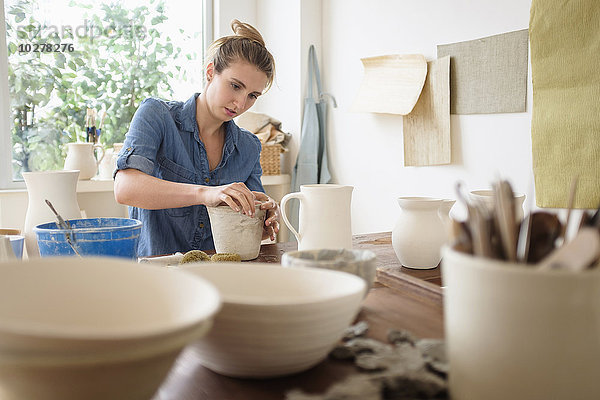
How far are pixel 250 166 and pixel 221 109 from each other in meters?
0.26

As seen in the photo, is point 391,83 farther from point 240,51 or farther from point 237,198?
point 237,198

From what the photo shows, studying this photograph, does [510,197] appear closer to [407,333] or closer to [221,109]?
[407,333]

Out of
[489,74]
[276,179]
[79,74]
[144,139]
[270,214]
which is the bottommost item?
[270,214]

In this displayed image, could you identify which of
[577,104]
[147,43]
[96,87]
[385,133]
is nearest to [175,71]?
[147,43]

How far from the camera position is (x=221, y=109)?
186cm

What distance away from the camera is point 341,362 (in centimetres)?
60

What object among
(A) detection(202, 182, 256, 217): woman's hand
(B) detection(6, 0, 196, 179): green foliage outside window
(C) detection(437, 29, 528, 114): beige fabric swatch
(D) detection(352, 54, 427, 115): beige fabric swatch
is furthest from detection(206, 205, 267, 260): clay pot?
(B) detection(6, 0, 196, 179): green foliage outside window

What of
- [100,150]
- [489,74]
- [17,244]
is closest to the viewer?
[17,244]

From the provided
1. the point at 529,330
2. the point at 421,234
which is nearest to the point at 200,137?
the point at 421,234

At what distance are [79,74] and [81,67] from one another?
0.13ft

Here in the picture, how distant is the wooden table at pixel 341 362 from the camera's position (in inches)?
21.2

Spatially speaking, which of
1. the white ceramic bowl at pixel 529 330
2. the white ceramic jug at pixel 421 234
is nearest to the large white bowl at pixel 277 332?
the white ceramic bowl at pixel 529 330

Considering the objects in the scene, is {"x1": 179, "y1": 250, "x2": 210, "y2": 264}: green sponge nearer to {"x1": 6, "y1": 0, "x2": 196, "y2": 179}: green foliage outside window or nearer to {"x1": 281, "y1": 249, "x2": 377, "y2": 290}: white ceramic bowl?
{"x1": 281, "y1": 249, "x2": 377, "y2": 290}: white ceramic bowl

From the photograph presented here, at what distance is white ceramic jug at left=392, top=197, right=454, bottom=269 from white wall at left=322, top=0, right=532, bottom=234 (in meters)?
0.81
